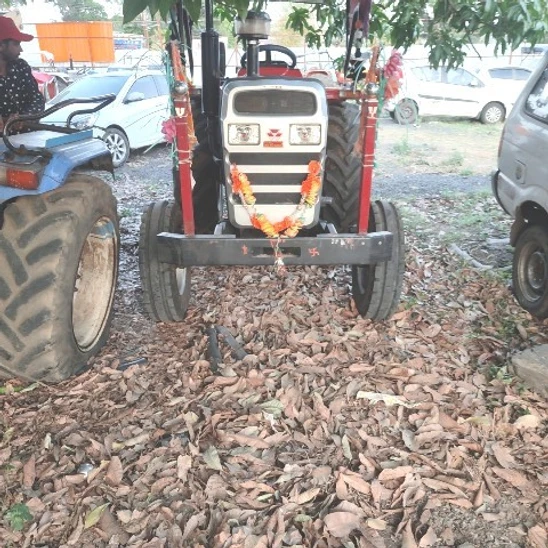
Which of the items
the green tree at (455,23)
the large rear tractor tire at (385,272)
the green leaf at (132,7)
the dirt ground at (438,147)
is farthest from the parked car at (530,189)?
the dirt ground at (438,147)

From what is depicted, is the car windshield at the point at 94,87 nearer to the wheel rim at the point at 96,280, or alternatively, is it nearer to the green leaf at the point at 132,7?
the wheel rim at the point at 96,280

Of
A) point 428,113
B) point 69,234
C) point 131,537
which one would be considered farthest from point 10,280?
point 428,113

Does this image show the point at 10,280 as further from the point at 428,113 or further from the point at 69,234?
the point at 428,113

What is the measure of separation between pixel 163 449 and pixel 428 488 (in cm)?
123

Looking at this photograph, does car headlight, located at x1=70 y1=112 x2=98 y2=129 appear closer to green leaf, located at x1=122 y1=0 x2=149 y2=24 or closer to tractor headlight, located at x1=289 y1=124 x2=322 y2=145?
tractor headlight, located at x1=289 y1=124 x2=322 y2=145

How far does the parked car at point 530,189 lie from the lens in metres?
4.17

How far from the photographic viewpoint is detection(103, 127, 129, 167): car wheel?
31.0 ft

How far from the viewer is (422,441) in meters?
2.81

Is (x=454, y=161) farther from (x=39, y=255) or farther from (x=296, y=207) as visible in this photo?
(x=39, y=255)

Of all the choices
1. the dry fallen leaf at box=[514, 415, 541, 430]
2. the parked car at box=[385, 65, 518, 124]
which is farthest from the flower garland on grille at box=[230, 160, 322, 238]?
the parked car at box=[385, 65, 518, 124]

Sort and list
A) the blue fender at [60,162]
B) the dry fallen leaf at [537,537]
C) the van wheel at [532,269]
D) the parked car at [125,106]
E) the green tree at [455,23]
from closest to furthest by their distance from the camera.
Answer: the dry fallen leaf at [537,537], the blue fender at [60,162], the green tree at [455,23], the van wheel at [532,269], the parked car at [125,106]

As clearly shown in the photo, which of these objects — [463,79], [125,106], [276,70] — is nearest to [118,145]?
[125,106]

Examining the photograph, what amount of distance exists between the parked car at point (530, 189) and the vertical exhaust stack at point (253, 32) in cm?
217

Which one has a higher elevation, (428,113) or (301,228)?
(301,228)
